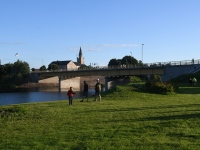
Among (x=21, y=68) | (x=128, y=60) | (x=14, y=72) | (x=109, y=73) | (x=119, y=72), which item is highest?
(x=128, y=60)

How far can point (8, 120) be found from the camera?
15.1 meters

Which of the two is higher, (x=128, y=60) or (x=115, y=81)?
(x=128, y=60)

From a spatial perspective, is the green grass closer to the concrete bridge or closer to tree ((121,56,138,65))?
the concrete bridge

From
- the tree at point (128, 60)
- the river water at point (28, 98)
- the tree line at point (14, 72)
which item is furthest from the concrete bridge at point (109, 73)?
the tree at point (128, 60)

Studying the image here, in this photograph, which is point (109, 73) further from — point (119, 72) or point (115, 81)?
point (119, 72)

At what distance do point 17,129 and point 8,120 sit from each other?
2.92 m

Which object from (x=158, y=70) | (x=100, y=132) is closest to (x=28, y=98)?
(x=158, y=70)

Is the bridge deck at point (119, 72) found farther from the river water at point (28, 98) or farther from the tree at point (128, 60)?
the tree at point (128, 60)

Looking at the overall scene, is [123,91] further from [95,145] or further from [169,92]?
[95,145]

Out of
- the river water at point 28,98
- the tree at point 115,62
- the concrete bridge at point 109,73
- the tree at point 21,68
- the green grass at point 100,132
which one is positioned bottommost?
the river water at point 28,98

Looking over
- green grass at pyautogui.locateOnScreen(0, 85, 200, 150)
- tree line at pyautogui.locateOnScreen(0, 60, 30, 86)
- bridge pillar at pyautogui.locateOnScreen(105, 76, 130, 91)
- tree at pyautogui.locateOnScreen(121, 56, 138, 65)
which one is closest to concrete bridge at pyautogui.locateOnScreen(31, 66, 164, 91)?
bridge pillar at pyautogui.locateOnScreen(105, 76, 130, 91)

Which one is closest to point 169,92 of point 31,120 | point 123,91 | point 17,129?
point 123,91

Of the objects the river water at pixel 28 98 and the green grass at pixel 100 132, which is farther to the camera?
the river water at pixel 28 98

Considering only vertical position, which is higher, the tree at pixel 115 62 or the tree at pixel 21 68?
the tree at pixel 115 62
